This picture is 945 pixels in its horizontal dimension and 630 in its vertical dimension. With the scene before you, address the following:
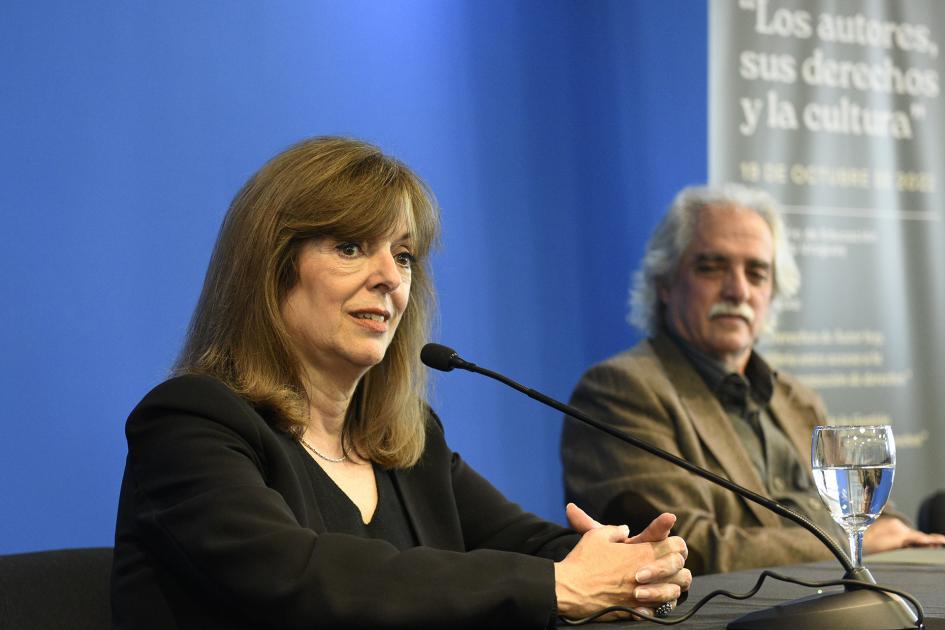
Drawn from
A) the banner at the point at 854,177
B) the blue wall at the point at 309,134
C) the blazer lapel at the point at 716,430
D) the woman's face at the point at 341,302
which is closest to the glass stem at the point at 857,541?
the woman's face at the point at 341,302

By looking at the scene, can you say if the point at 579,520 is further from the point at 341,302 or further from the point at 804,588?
the point at 341,302

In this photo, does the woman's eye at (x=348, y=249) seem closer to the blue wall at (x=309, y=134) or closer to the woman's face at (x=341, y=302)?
the woman's face at (x=341, y=302)

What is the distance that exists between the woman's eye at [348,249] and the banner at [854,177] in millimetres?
2226

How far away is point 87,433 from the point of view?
2641 mm

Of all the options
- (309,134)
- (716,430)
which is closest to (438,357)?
(309,134)

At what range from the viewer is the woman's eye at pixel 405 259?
2.11 m

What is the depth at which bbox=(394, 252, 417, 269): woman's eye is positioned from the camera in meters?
2.11

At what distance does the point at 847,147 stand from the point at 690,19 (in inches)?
30.2

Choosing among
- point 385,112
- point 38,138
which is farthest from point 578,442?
point 38,138

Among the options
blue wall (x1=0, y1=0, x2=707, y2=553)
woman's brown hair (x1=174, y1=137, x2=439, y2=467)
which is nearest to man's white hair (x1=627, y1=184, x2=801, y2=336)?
blue wall (x1=0, y1=0, x2=707, y2=553)

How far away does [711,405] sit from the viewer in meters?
3.35

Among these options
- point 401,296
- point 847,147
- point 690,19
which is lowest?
point 401,296

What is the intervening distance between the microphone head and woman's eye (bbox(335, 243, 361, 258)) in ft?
0.77

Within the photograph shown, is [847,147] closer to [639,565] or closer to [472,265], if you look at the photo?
[472,265]
